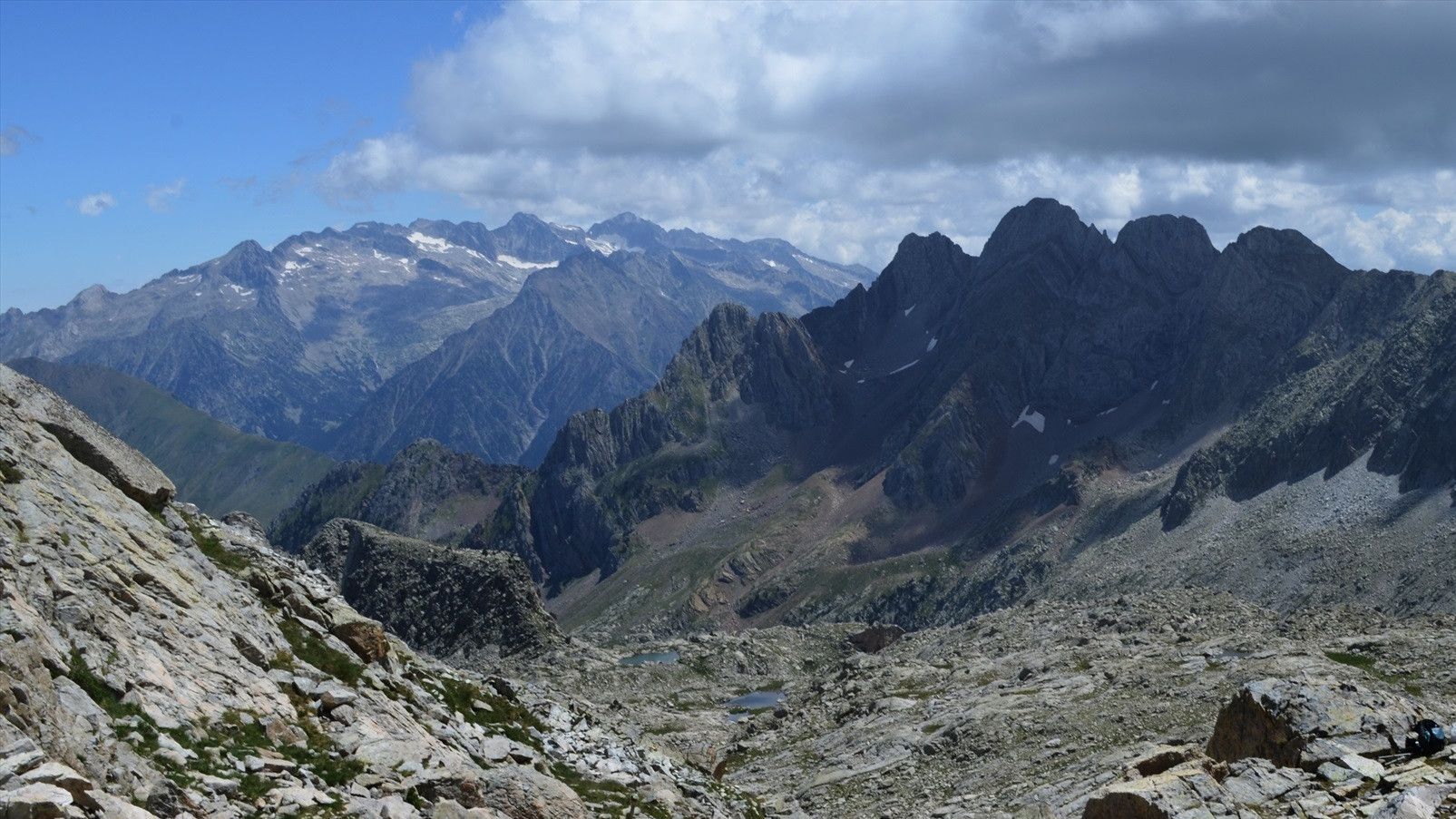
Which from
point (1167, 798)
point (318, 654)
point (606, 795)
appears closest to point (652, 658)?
point (606, 795)

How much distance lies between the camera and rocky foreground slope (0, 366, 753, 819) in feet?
93.6

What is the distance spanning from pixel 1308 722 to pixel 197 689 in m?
36.3

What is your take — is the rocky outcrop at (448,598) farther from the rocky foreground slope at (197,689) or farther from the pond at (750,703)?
the rocky foreground slope at (197,689)

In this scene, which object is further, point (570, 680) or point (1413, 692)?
point (570, 680)

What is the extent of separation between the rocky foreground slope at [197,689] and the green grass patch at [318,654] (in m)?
0.09

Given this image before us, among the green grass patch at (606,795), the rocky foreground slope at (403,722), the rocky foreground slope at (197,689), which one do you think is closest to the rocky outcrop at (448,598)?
the rocky foreground slope at (403,722)

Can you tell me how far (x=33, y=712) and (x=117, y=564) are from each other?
11.4 meters

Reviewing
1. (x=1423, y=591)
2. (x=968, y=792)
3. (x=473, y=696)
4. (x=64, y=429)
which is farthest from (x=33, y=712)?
(x=1423, y=591)

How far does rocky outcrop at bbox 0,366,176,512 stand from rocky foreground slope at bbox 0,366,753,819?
0.25 feet

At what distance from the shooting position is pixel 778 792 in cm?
8525

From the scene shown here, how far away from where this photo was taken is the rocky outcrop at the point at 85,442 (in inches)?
1762

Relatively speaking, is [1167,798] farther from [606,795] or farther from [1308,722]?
[606,795]

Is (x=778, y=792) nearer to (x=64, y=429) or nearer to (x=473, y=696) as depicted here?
(x=473, y=696)

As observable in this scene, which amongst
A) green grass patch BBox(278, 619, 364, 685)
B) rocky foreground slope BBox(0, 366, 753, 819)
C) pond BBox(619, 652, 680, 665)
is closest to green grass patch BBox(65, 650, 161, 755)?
rocky foreground slope BBox(0, 366, 753, 819)
